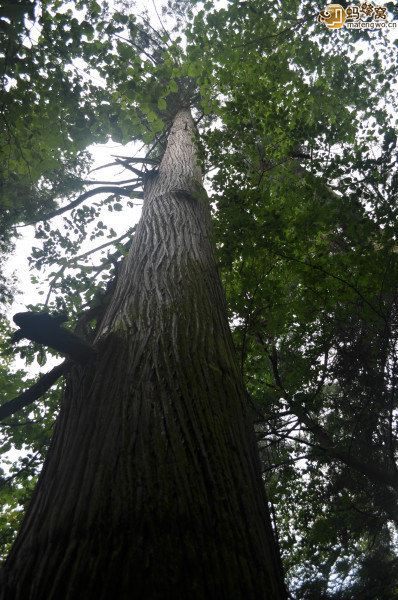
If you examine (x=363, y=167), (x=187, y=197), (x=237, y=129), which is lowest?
(x=363, y=167)

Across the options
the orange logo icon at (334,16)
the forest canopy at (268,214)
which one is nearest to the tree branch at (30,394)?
the forest canopy at (268,214)

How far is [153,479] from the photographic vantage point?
1224mm

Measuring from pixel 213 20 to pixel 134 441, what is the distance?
569 cm

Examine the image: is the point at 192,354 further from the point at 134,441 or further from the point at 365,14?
the point at 365,14

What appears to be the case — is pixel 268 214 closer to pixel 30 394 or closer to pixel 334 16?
pixel 30 394

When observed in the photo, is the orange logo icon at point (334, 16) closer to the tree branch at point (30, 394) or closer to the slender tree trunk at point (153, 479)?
the slender tree trunk at point (153, 479)

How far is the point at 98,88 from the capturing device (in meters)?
4.43

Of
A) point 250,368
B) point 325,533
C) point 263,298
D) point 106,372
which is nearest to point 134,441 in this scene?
point 106,372

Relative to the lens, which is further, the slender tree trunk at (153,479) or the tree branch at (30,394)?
the tree branch at (30,394)

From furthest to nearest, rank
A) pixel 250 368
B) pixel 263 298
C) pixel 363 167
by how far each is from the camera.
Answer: pixel 250 368
pixel 263 298
pixel 363 167

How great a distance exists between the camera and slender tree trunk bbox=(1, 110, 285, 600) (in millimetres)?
1015

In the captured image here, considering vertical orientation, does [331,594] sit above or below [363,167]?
below

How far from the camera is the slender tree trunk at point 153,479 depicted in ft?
3.33

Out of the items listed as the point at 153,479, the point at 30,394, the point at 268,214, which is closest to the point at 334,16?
the point at 268,214
